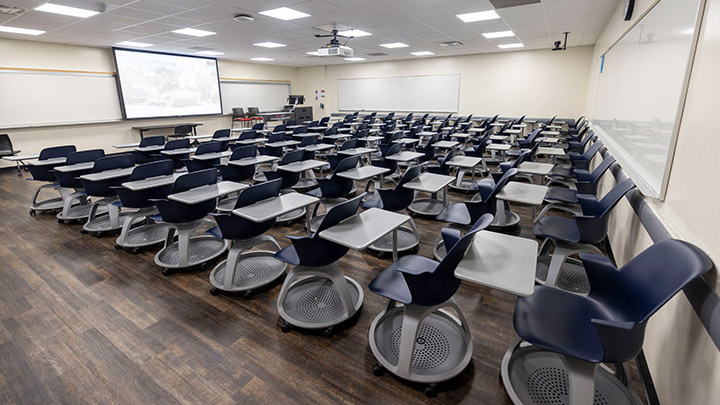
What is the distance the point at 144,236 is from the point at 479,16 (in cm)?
678

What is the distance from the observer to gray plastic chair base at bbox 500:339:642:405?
179 centimetres

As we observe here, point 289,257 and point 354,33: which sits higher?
point 354,33

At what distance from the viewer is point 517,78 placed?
37.8ft

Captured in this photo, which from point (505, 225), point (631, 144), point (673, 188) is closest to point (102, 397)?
point (673, 188)

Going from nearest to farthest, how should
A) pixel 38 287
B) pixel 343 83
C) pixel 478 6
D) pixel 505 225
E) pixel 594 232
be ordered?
pixel 594 232 < pixel 38 287 < pixel 505 225 < pixel 478 6 < pixel 343 83

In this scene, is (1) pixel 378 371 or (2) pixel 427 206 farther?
(2) pixel 427 206

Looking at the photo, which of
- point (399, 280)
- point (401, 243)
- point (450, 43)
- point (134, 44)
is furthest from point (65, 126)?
point (399, 280)

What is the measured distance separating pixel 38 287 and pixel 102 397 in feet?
6.16

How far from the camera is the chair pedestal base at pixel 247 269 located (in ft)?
9.56

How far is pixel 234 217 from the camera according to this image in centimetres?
281

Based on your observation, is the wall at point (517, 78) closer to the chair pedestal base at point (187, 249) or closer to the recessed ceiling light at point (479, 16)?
the recessed ceiling light at point (479, 16)

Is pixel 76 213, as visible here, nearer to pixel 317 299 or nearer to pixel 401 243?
pixel 317 299

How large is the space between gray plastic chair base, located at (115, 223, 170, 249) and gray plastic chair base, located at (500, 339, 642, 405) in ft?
11.5

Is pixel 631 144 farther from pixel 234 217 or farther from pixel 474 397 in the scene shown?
pixel 234 217
